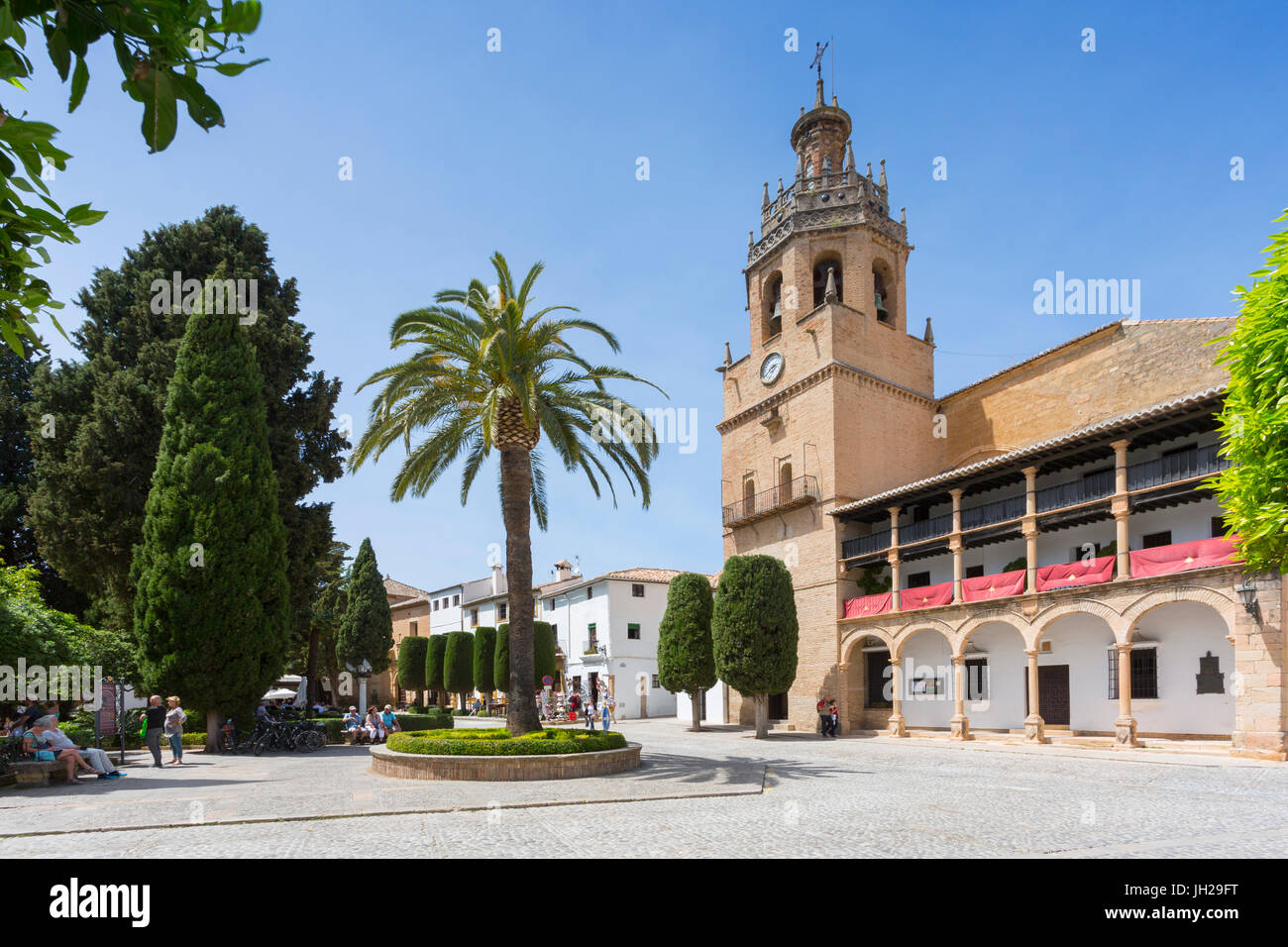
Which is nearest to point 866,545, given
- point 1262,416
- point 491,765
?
point 491,765

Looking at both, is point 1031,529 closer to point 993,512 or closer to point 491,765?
point 993,512

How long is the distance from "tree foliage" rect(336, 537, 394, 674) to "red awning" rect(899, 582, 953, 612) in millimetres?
29517

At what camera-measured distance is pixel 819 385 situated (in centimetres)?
3391

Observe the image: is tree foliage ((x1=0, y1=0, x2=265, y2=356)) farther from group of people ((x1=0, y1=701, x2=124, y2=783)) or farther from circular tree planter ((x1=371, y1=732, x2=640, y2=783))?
group of people ((x1=0, y1=701, x2=124, y2=783))

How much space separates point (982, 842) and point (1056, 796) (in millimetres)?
4991

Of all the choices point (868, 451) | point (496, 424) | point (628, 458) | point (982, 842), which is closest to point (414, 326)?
point (496, 424)

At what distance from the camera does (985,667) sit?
2927cm

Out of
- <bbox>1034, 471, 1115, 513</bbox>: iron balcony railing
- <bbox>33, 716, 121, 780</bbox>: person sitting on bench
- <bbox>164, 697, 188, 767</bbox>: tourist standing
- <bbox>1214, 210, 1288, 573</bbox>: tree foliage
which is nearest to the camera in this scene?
<bbox>1214, 210, 1288, 573</bbox>: tree foliage

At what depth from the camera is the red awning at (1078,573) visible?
23.7 m

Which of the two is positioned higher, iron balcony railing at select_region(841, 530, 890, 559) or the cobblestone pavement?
iron balcony railing at select_region(841, 530, 890, 559)

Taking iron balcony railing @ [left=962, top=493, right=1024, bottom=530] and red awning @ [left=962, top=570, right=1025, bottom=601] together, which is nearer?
red awning @ [left=962, top=570, right=1025, bottom=601]

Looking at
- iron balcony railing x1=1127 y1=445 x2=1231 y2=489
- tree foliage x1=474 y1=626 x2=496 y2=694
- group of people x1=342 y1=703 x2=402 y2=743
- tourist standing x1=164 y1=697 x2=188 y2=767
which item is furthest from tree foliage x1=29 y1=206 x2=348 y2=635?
iron balcony railing x1=1127 y1=445 x2=1231 y2=489

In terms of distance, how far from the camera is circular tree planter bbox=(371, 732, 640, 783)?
14.1 metres

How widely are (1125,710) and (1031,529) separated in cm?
568
